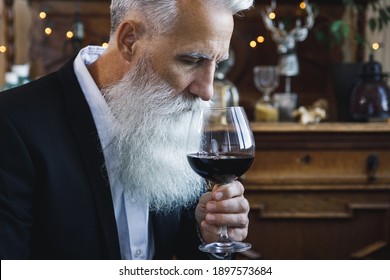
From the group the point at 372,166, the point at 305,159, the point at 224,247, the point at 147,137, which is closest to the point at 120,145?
the point at 147,137

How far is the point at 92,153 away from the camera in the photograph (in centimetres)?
133

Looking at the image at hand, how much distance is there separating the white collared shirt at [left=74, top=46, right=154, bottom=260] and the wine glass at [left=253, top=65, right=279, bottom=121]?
1.56 meters

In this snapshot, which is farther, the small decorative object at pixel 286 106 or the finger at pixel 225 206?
the small decorative object at pixel 286 106

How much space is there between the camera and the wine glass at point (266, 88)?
9.43 feet

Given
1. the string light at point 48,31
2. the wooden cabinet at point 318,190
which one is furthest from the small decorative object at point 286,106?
the string light at point 48,31

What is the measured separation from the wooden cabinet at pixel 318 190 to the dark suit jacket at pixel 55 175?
148 cm

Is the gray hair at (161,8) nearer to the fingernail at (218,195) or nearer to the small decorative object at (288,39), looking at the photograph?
the fingernail at (218,195)

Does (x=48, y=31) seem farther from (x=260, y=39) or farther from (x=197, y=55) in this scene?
(x=197, y=55)

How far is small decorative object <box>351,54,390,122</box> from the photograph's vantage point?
2.79m

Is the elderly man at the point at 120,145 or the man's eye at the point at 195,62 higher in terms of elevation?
the man's eye at the point at 195,62

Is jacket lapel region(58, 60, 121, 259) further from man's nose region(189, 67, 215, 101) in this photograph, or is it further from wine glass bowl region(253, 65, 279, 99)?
wine glass bowl region(253, 65, 279, 99)

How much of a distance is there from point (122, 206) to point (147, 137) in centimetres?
15
